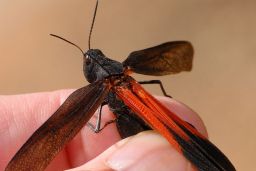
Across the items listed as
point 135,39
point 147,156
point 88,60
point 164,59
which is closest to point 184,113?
point 164,59

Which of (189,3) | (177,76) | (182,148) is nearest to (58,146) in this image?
(182,148)

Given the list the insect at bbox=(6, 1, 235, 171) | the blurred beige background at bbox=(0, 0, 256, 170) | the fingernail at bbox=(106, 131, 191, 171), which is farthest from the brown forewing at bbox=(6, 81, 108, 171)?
the blurred beige background at bbox=(0, 0, 256, 170)

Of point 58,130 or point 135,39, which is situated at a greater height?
point 135,39

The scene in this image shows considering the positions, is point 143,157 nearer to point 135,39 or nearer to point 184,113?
point 184,113

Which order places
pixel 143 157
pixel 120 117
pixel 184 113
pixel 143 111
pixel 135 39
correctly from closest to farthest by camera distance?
pixel 143 157 → pixel 143 111 → pixel 120 117 → pixel 184 113 → pixel 135 39

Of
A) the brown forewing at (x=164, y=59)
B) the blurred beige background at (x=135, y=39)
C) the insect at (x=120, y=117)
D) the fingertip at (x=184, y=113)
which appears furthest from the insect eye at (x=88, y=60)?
the blurred beige background at (x=135, y=39)

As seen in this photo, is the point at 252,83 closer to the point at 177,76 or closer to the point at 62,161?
the point at 177,76

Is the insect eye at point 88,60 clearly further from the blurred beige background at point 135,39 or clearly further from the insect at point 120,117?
the blurred beige background at point 135,39
